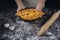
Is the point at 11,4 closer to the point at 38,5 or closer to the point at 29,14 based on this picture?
the point at 38,5

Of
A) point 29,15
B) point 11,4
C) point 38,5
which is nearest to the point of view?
point 29,15

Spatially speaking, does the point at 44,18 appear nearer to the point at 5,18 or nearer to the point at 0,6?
the point at 5,18

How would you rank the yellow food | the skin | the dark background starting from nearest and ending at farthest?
the yellow food < the skin < the dark background

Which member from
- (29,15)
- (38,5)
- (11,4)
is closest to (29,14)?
(29,15)

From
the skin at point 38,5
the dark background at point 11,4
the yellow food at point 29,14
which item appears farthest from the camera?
the dark background at point 11,4

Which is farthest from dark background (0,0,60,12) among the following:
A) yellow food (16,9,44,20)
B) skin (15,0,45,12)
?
yellow food (16,9,44,20)

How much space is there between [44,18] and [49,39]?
31 centimetres

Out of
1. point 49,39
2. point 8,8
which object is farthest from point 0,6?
point 49,39

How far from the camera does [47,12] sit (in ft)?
5.94

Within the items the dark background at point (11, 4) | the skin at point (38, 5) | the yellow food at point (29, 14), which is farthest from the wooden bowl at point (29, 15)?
the dark background at point (11, 4)

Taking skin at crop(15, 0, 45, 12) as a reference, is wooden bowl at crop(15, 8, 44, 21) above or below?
below

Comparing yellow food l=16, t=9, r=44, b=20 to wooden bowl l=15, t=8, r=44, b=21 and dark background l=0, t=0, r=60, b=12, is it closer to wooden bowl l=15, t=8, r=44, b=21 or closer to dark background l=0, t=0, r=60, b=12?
wooden bowl l=15, t=8, r=44, b=21

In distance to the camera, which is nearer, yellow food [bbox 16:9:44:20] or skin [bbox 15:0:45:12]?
yellow food [bbox 16:9:44:20]

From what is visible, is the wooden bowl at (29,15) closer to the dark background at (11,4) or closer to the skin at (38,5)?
the skin at (38,5)
